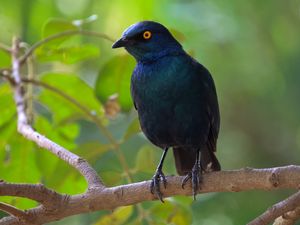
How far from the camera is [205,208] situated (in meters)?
6.02

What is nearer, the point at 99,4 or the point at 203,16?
the point at 99,4

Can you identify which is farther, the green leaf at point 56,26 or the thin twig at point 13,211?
the green leaf at point 56,26

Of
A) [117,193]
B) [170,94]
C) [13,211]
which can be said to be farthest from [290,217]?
[170,94]

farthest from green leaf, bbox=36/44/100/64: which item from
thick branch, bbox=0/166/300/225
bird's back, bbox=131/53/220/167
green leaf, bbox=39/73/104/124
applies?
thick branch, bbox=0/166/300/225

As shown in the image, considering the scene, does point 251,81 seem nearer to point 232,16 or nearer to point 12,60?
point 232,16

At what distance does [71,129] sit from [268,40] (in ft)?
9.18

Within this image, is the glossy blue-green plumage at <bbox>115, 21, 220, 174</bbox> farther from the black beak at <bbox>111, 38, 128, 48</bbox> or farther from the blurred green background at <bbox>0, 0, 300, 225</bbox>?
the blurred green background at <bbox>0, 0, 300, 225</bbox>

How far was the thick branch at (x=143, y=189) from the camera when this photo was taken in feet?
9.29

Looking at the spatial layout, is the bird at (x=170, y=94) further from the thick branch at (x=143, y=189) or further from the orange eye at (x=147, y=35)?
the thick branch at (x=143, y=189)

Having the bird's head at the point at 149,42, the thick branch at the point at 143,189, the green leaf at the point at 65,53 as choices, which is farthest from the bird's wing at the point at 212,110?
the thick branch at the point at 143,189

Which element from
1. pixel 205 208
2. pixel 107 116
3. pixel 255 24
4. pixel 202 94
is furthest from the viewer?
pixel 255 24

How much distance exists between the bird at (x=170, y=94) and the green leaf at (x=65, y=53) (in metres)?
0.42

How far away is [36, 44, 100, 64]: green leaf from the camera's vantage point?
4449 mm

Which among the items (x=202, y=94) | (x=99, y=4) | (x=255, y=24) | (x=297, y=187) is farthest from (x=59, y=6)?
(x=297, y=187)
